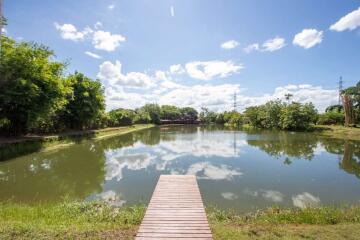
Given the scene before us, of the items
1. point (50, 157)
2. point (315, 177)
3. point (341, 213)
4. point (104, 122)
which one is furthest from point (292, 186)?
point (104, 122)

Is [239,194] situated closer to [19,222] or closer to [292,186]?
[292,186]

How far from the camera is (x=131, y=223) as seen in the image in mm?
6266

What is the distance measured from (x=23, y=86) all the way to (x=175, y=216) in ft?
57.2

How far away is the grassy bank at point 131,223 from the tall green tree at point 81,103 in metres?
28.9

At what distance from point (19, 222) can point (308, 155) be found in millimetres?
19193

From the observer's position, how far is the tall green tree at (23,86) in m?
18.3

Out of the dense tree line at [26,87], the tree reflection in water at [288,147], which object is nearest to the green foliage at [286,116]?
the tree reflection in water at [288,147]

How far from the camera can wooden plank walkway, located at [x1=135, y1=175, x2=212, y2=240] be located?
207 inches

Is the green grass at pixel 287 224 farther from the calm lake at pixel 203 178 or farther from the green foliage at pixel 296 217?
the calm lake at pixel 203 178

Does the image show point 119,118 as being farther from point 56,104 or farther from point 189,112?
point 189,112

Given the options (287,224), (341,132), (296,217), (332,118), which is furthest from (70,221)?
(332,118)

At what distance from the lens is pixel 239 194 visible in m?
9.49

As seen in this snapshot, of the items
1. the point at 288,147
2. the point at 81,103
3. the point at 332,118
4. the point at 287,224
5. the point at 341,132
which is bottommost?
the point at 287,224

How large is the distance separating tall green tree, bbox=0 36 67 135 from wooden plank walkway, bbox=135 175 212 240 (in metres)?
15.6
